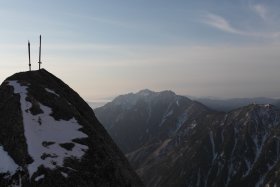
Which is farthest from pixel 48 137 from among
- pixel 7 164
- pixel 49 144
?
pixel 7 164

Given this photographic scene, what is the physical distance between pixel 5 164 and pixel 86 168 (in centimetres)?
938

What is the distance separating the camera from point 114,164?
55.2 m

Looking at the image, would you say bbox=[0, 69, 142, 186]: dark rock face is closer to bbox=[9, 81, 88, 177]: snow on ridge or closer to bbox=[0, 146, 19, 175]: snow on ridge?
bbox=[9, 81, 88, 177]: snow on ridge

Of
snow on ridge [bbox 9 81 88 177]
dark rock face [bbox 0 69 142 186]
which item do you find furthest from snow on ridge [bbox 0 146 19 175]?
snow on ridge [bbox 9 81 88 177]

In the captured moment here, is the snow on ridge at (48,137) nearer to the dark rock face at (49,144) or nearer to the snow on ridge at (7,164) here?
the dark rock face at (49,144)

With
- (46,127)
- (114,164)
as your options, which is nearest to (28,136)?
(46,127)

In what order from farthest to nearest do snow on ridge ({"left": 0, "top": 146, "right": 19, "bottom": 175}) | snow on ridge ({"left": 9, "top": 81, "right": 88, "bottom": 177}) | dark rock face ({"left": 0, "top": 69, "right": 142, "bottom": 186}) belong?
snow on ridge ({"left": 9, "top": 81, "right": 88, "bottom": 177}) < snow on ridge ({"left": 0, "top": 146, "right": 19, "bottom": 175}) < dark rock face ({"left": 0, "top": 69, "right": 142, "bottom": 186})

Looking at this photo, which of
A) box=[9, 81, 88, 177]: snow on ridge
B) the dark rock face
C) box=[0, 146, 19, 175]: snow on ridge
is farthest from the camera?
box=[9, 81, 88, 177]: snow on ridge

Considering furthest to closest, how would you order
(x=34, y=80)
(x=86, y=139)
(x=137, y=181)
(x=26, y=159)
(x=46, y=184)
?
(x=34, y=80) < (x=137, y=181) < (x=86, y=139) < (x=26, y=159) < (x=46, y=184)

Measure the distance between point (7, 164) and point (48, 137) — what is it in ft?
23.3

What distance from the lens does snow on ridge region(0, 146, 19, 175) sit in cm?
4609

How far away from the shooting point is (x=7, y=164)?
47.3 metres

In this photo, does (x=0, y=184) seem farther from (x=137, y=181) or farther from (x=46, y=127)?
(x=137, y=181)

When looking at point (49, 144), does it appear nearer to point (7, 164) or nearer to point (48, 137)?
point (48, 137)
